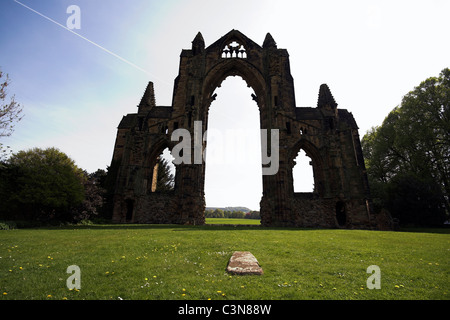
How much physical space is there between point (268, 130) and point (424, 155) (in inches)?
815

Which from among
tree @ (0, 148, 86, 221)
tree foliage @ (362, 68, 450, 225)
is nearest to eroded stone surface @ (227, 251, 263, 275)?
tree @ (0, 148, 86, 221)

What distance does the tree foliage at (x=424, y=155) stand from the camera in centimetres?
2331

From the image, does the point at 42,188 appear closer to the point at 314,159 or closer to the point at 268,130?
the point at 268,130

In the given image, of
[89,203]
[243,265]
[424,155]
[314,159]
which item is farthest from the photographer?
[424,155]

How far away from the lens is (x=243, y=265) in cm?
478

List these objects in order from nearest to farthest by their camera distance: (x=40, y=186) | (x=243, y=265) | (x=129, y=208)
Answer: (x=243, y=265)
(x=40, y=186)
(x=129, y=208)

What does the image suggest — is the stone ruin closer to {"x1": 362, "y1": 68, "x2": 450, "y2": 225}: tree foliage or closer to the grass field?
{"x1": 362, "y1": 68, "x2": 450, "y2": 225}: tree foliage

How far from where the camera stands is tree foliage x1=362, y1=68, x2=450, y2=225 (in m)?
23.3

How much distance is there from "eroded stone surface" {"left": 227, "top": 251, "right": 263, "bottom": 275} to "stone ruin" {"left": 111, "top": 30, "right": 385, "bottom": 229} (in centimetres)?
1298

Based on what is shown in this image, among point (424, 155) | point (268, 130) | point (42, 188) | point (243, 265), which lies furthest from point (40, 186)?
point (424, 155)

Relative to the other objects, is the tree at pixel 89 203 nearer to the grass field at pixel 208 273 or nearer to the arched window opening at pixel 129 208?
the arched window opening at pixel 129 208

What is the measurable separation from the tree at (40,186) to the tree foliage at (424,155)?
3492 cm

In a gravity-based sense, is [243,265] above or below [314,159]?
below

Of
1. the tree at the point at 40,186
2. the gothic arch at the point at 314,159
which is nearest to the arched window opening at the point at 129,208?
the tree at the point at 40,186
